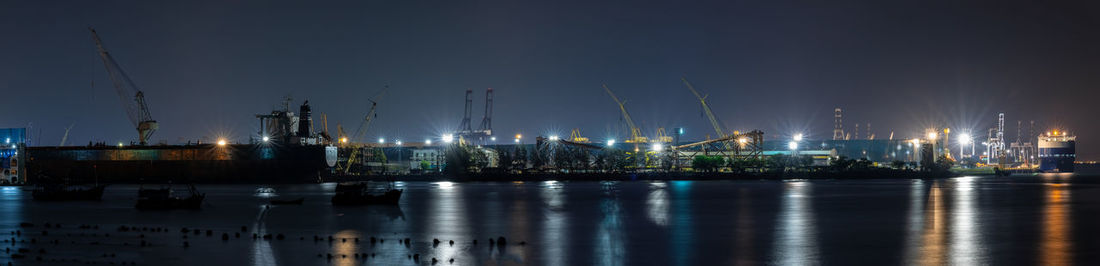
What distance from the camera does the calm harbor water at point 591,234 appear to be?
34625mm

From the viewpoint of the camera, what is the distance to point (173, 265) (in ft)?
107

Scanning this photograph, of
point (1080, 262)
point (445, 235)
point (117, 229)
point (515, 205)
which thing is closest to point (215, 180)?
point (515, 205)

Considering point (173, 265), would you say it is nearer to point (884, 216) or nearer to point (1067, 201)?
point (884, 216)

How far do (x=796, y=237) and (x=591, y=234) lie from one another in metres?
9.87

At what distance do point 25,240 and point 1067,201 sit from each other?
253 ft

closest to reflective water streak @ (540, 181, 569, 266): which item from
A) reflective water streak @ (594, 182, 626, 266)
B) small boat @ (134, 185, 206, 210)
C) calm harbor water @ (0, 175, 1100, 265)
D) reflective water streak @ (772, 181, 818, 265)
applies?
calm harbor water @ (0, 175, 1100, 265)

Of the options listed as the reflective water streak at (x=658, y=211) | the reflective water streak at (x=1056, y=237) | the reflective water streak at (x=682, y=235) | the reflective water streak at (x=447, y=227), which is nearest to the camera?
the reflective water streak at (x=1056, y=237)

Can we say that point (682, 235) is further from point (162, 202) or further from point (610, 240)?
point (162, 202)

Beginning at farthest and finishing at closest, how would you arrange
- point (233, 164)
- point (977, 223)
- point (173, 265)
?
1. point (233, 164)
2. point (977, 223)
3. point (173, 265)

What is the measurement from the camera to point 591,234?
45.0 m

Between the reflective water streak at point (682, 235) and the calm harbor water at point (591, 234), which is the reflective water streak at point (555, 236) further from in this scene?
the reflective water streak at point (682, 235)

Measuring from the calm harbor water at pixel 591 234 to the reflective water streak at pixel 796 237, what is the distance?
3.0 inches

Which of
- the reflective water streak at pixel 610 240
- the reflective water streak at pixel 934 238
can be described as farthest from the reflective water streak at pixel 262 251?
the reflective water streak at pixel 934 238

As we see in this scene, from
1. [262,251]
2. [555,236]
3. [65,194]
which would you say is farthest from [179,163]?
[262,251]
